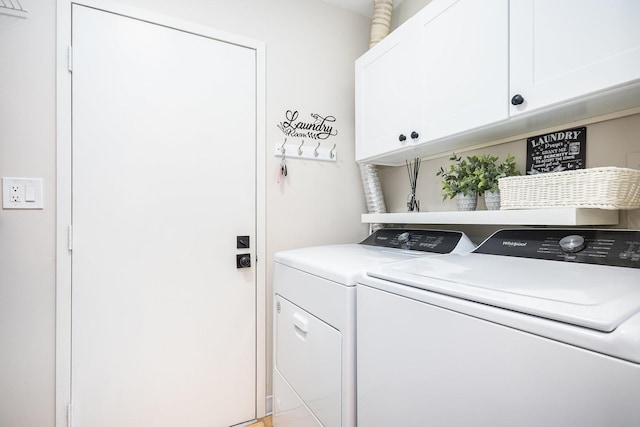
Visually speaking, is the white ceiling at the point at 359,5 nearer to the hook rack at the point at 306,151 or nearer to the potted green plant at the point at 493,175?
the hook rack at the point at 306,151

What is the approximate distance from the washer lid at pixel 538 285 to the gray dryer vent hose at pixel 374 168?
0.95 meters

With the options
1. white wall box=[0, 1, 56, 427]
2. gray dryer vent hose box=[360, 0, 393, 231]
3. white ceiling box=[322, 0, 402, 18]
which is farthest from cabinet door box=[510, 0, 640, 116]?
white wall box=[0, 1, 56, 427]

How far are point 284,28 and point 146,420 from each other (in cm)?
230

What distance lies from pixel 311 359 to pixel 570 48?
1.40 metres

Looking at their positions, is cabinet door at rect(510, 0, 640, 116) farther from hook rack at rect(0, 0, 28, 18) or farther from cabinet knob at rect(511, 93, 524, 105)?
hook rack at rect(0, 0, 28, 18)

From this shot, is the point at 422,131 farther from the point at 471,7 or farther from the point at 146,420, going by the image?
the point at 146,420

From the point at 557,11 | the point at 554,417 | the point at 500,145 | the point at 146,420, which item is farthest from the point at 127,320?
the point at 557,11

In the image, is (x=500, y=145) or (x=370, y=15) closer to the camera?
(x=500, y=145)

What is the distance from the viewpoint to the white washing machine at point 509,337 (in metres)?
0.49

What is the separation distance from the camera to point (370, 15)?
2.17 meters

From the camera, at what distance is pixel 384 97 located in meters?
1.67

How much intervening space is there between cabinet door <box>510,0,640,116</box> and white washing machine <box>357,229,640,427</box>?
470 mm

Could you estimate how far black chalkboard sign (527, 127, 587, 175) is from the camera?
47.3 inches

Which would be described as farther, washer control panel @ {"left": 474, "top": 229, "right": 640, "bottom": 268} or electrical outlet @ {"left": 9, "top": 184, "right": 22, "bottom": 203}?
electrical outlet @ {"left": 9, "top": 184, "right": 22, "bottom": 203}
